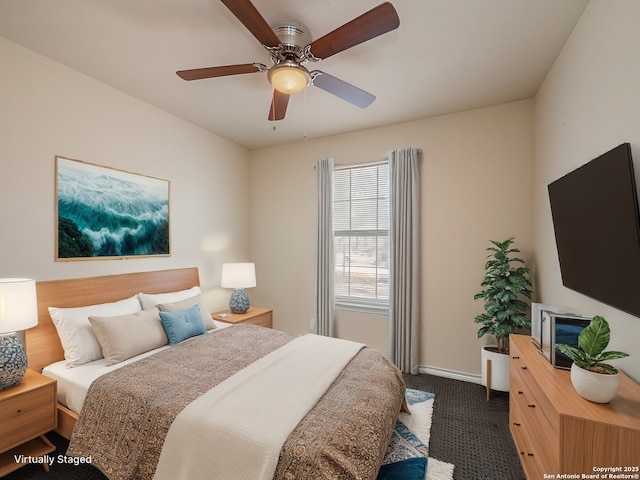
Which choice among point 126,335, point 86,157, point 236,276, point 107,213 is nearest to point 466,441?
point 126,335

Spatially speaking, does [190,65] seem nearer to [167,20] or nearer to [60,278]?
[167,20]

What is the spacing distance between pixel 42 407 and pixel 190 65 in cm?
262

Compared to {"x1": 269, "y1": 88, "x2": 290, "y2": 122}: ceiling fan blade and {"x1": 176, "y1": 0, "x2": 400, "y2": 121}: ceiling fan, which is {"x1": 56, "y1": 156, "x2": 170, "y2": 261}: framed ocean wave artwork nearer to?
{"x1": 176, "y1": 0, "x2": 400, "y2": 121}: ceiling fan

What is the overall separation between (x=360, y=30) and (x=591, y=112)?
1.47 metres

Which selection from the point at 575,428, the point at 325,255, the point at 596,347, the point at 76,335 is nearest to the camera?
the point at 575,428

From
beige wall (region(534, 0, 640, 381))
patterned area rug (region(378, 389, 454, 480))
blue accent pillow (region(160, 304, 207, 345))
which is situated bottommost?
patterned area rug (region(378, 389, 454, 480))

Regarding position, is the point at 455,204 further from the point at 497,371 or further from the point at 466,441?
the point at 466,441

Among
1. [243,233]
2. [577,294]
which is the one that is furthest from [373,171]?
[577,294]

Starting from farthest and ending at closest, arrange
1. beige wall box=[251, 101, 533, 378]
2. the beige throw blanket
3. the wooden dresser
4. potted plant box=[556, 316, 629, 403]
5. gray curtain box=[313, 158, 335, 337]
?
gray curtain box=[313, 158, 335, 337] < beige wall box=[251, 101, 533, 378] < the beige throw blanket < potted plant box=[556, 316, 629, 403] < the wooden dresser

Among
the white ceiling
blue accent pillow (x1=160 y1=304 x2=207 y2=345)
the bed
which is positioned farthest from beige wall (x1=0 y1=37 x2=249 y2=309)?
blue accent pillow (x1=160 y1=304 x2=207 y2=345)

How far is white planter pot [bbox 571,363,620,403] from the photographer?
120cm

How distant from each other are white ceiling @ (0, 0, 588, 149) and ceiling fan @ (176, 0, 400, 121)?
0.16 m

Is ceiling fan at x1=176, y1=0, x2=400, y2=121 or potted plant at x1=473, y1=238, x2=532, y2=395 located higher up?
ceiling fan at x1=176, y1=0, x2=400, y2=121

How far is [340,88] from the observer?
213cm
